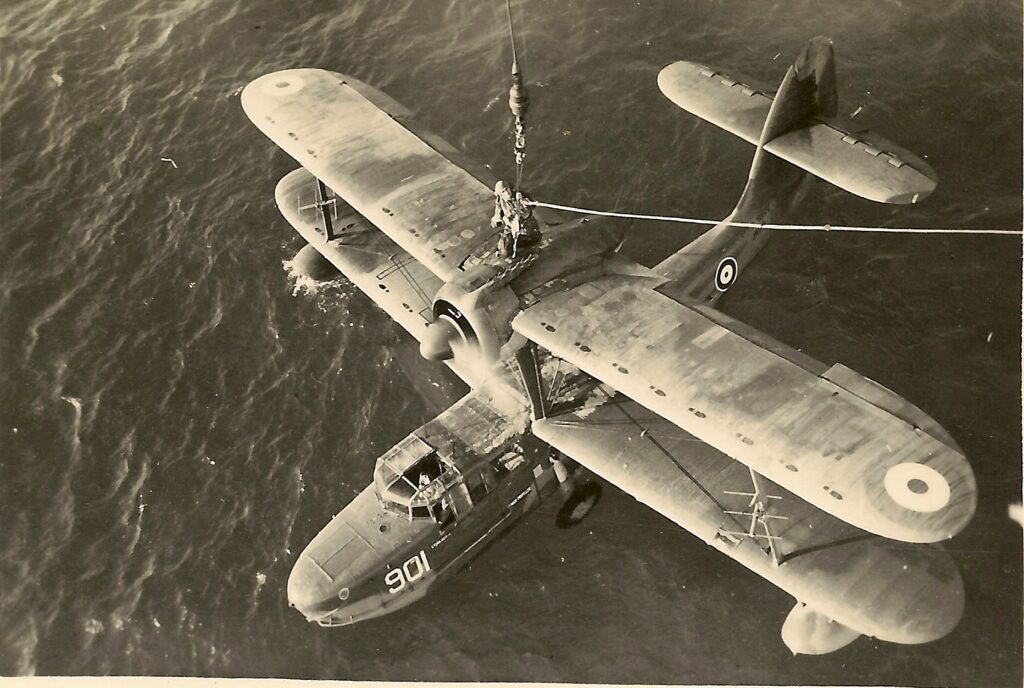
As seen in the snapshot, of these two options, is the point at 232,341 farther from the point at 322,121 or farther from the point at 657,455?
the point at 657,455

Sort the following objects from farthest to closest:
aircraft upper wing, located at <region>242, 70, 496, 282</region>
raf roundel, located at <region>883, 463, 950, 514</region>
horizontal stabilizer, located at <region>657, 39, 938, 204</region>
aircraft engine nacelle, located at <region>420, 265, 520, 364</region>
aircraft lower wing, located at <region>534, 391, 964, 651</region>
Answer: aircraft upper wing, located at <region>242, 70, 496, 282</region>, horizontal stabilizer, located at <region>657, 39, 938, 204</region>, aircraft engine nacelle, located at <region>420, 265, 520, 364</region>, aircraft lower wing, located at <region>534, 391, 964, 651</region>, raf roundel, located at <region>883, 463, 950, 514</region>

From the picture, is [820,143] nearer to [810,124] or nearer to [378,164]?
[810,124]

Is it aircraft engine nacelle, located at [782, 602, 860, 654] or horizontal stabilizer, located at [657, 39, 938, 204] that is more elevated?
horizontal stabilizer, located at [657, 39, 938, 204]

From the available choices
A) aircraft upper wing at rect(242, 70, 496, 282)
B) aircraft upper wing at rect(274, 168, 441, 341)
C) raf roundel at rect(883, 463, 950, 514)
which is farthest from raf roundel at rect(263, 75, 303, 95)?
raf roundel at rect(883, 463, 950, 514)

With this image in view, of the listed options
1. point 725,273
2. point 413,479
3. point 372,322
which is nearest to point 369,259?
point 372,322

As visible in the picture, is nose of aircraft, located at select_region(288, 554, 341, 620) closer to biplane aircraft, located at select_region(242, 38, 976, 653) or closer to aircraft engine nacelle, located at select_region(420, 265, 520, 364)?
biplane aircraft, located at select_region(242, 38, 976, 653)

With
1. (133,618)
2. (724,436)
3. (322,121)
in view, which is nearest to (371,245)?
(322,121)
